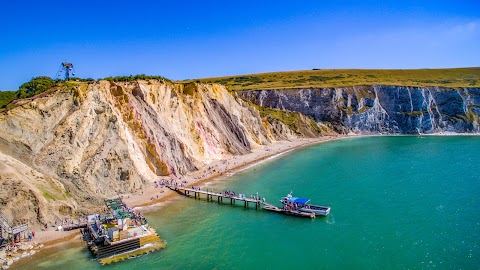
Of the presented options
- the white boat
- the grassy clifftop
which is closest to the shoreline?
the white boat

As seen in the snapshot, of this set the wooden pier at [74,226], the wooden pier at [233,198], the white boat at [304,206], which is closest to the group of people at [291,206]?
the white boat at [304,206]

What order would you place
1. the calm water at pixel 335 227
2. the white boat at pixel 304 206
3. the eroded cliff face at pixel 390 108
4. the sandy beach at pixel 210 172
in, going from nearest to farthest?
1. the calm water at pixel 335 227
2. the white boat at pixel 304 206
3. the sandy beach at pixel 210 172
4. the eroded cliff face at pixel 390 108

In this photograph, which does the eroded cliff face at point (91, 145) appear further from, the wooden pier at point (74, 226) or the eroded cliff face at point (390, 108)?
the eroded cliff face at point (390, 108)

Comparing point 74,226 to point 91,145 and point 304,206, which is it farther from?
point 304,206

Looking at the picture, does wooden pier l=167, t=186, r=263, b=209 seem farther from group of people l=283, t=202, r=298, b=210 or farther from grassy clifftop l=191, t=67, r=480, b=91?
grassy clifftop l=191, t=67, r=480, b=91

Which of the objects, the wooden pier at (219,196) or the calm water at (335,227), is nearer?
the calm water at (335,227)

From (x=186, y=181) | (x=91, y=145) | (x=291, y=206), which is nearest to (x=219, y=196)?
(x=186, y=181)
